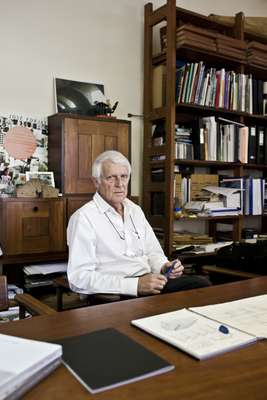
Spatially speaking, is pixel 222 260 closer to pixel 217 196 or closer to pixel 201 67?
pixel 217 196

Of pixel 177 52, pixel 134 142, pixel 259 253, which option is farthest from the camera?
pixel 134 142

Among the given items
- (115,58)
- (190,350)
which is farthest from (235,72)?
(190,350)

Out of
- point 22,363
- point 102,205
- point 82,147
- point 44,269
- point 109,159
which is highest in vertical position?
point 82,147

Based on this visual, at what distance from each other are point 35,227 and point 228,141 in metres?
1.63

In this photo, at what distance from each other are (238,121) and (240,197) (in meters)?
0.59

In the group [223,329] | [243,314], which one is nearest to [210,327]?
[223,329]

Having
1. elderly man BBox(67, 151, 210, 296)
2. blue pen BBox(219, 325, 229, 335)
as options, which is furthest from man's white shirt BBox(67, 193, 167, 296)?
blue pen BBox(219, 325, 229, 335)

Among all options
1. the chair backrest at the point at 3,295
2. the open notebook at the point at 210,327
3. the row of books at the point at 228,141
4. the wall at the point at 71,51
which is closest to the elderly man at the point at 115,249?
the chair backrest at the point at 3,295

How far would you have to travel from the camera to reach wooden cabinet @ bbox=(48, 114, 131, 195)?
7.88 ft

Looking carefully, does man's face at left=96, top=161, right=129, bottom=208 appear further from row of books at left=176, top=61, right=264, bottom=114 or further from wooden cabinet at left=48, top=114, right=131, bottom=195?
row of books at left=176, top=61, right=264, bottom=114

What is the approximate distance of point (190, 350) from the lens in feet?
2.90

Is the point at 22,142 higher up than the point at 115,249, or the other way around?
the point at 22,142

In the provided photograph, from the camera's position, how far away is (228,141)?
3.07m

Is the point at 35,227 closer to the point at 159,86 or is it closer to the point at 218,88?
the point at 159,86
